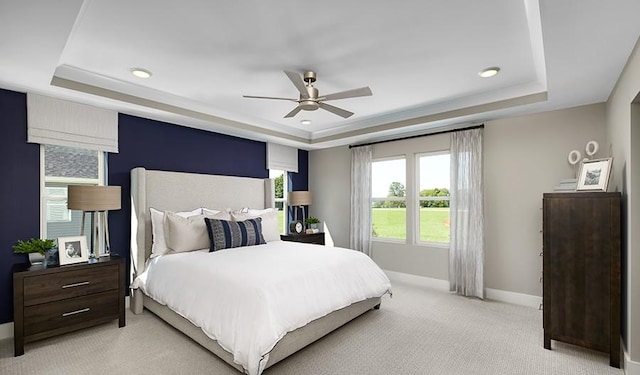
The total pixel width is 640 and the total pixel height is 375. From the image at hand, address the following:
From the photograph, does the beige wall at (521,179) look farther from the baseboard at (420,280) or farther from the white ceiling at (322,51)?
the white ceiling at (322,51)

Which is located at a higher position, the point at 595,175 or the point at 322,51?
the point at 322,51

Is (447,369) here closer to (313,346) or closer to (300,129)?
(313,346)

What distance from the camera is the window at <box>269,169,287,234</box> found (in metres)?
6.05

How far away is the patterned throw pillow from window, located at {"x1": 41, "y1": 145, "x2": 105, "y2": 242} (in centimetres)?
142

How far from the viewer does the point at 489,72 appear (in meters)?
3.10

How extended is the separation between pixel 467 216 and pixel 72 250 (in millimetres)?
4649

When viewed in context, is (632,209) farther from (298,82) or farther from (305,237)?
(305,237)

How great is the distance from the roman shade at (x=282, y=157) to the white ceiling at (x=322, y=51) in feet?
4.96

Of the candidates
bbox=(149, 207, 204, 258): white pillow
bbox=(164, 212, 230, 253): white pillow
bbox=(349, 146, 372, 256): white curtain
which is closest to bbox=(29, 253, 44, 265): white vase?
bbox=(149, 207, 204, 258): white pillow

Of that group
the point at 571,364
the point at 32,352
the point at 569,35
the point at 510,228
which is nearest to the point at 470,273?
the point at 510,228

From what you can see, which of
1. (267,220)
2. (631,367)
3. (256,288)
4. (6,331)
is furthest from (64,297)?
(631,367)

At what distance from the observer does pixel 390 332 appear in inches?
125

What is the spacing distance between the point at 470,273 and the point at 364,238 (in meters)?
1.79

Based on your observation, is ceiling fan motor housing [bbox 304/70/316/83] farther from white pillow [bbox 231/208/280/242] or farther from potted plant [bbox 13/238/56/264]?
potted plant [bbox 13/238/56/264]
